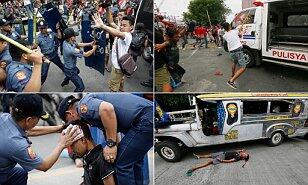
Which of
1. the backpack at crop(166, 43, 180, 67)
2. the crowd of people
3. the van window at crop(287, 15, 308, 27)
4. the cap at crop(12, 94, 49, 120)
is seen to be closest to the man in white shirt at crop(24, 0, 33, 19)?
the crowd of people

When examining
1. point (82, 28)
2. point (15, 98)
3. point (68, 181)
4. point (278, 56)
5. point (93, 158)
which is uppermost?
point (82, 28)

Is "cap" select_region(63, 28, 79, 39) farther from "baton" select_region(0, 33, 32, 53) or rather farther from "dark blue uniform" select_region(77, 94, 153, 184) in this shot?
"dark blue uniform" select_region(77, 94, 153, 184)

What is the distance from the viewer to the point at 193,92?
228 centimetres

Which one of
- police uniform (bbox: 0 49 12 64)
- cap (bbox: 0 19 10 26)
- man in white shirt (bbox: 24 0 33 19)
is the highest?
man in white shirt (bbox: 24 0 33 19)

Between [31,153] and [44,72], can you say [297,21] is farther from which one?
[31,153]

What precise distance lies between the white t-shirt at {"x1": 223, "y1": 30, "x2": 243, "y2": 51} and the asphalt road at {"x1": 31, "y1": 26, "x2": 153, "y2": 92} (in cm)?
50

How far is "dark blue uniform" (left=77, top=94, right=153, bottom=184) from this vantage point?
2205mm

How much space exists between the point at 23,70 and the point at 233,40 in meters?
1.29

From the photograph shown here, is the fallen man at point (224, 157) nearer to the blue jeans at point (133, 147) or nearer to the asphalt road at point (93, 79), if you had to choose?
the blue jeans at point (133, 147)

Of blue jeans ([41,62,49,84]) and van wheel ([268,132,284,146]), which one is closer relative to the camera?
blue jeans ([41,62,49,84])

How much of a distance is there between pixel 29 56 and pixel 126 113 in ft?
2.28

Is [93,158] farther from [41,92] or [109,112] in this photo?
[41,92]

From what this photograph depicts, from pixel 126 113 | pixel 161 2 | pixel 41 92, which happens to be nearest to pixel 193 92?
pixel 126 113

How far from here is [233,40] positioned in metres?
2.24
